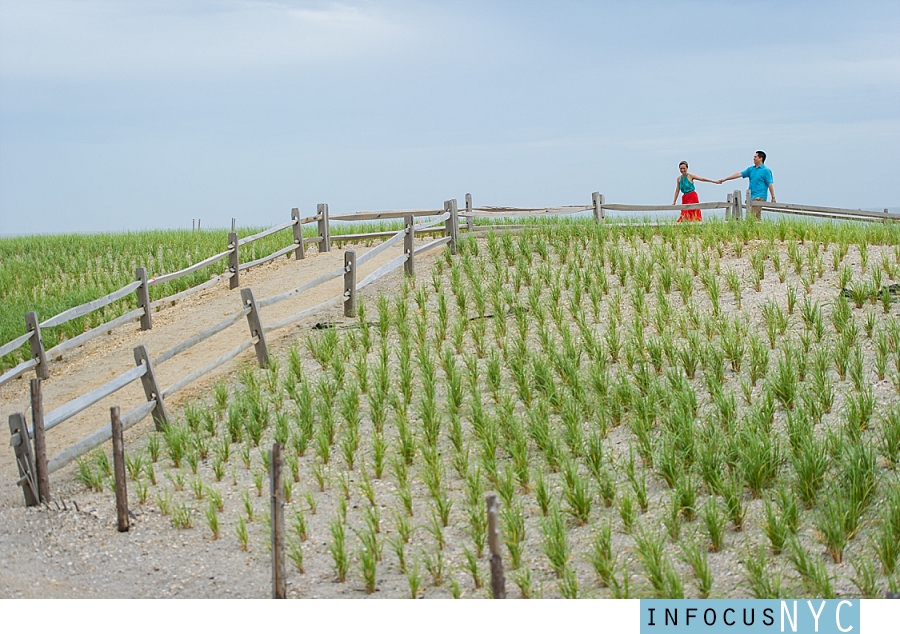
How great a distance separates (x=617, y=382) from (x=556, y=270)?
5270 millimetres

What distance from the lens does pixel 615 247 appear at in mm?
15727

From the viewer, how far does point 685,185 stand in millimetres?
18750

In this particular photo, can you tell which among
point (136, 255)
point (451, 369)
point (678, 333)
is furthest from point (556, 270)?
point (136, 255)

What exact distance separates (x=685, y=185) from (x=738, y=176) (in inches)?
56.5

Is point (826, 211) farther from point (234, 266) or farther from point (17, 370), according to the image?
point (17, 370)

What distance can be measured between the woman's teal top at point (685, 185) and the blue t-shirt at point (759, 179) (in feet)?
4.66

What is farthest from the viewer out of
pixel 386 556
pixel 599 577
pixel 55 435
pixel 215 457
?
pixel 55 435

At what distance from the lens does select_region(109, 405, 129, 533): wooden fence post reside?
288 inches

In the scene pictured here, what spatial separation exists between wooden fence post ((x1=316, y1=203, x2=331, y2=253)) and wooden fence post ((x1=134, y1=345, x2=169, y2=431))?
1063 cm

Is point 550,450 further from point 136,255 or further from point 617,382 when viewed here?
point 136,255

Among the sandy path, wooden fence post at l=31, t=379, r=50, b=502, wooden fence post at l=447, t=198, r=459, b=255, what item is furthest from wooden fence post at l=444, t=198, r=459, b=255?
wooden fence post at l=31, t=379, r=50, b=502

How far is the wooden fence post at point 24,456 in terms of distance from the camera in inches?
308

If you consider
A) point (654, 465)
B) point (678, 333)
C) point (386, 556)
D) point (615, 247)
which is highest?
point (615, 247)

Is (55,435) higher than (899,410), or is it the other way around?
(899,410)
